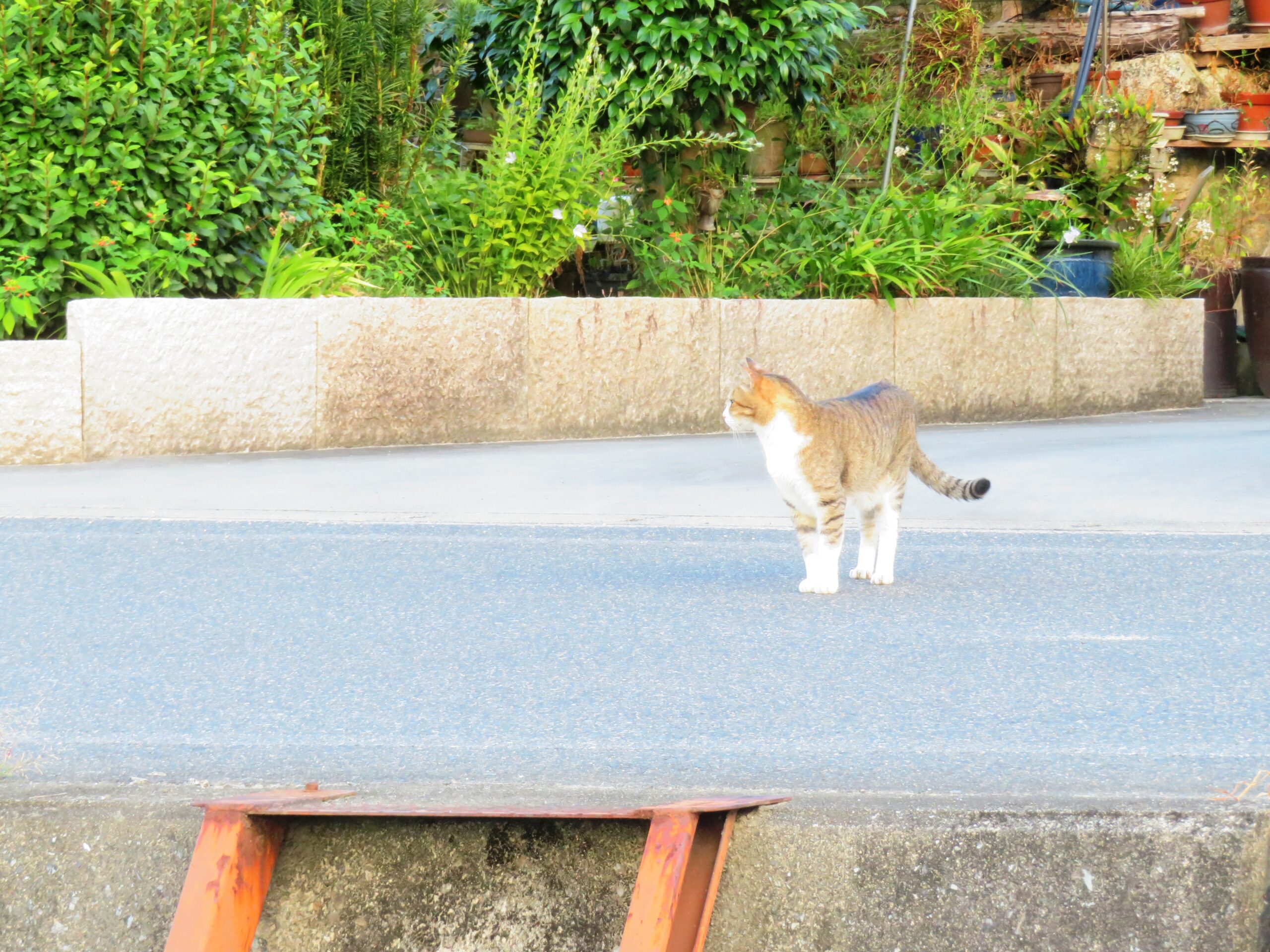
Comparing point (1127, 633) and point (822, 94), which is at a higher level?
point (822, 94)

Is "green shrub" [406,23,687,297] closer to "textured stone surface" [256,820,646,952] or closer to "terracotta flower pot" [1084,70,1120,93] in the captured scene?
"terracotta flower pot" [1084,70,1120,93]

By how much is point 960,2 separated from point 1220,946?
11.8 meters

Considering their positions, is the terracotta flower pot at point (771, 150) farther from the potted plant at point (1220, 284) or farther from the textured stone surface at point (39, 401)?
the textured stone surface at point (39, 401)

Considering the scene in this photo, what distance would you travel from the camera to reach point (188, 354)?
840 cm

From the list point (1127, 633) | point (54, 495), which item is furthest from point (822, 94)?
point (1127, 633)

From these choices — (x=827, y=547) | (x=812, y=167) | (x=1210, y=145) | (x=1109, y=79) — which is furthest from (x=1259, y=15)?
(x=827, y=547)

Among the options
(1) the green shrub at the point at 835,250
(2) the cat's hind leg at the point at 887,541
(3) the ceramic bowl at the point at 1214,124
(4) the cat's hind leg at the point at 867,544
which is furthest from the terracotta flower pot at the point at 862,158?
(2) the cat's hind leg at the point at 887,541

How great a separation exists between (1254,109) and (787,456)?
10.7m

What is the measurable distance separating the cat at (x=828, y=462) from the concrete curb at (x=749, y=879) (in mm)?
2428

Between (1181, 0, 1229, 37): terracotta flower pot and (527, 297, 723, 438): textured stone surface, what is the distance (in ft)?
23.9

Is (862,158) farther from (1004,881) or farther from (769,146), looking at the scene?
(1004,881)

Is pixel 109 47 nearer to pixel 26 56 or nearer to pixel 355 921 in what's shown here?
pixel 26 56

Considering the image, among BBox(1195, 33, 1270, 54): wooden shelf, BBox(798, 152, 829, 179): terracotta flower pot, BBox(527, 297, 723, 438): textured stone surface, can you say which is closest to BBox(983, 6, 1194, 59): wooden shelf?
BBox(1195, 33, 1270, 54): wooden shelf

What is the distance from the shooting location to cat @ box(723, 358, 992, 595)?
212 inches
